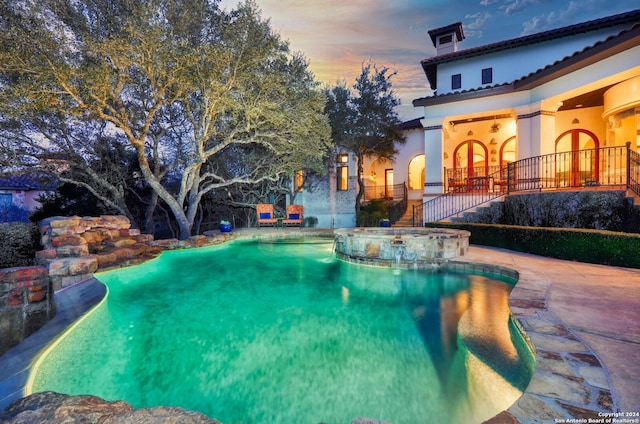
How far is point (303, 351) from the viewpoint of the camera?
3.42 meters

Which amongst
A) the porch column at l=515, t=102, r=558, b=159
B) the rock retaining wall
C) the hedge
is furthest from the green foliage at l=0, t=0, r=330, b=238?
the porch column at l=515, t=102, r=558, b=159

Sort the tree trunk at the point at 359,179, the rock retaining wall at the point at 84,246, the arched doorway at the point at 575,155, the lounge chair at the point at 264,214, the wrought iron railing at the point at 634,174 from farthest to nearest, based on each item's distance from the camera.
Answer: the tree trunk at the point at 359,179, the lounge chair at the point at 264,214, the arched doorway at the point at 575,155, the wrought iron railing at the point at 634,174, the rock retaining wall at the point at 84,246

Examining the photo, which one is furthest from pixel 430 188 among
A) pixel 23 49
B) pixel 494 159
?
pixel 23 49

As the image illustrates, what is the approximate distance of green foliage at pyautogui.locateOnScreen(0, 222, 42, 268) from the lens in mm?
5772

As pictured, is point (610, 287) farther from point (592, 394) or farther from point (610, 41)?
point (610, 41)

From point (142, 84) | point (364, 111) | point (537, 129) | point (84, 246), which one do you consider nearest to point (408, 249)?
point (84, 246)

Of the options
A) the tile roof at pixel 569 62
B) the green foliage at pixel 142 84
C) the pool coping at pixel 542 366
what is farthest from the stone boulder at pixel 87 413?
the tile roof at pixel 569 62

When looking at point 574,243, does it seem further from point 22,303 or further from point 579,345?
point 22,303

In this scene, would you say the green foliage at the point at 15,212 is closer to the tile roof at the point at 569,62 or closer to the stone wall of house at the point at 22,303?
the stone wall of house at the point at 22,303

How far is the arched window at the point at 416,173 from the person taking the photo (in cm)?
1933

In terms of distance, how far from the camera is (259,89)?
10.5 metres

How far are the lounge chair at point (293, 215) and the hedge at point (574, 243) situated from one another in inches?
368

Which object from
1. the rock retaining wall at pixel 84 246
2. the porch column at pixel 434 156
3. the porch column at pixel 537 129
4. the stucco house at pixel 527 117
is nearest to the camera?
the rock retaining wall at pixel 84 246

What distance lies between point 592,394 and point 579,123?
1535 centimetres
